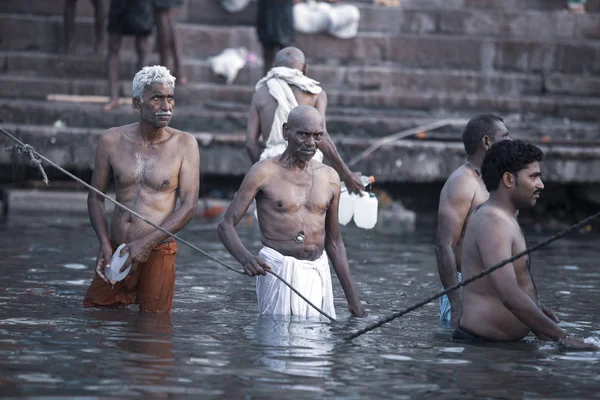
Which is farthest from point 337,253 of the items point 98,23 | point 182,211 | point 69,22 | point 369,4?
point 369,4

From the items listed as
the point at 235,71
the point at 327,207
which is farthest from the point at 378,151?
the point at 327,207

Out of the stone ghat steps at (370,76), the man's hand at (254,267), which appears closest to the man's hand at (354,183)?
the man's hand at (254,267)

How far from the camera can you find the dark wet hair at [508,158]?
6395 millimetres

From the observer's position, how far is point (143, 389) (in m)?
5.41

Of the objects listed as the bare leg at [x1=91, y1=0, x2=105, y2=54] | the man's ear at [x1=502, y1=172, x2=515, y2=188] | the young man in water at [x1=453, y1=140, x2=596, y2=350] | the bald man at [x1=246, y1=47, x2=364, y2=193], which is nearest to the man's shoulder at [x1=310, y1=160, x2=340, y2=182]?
the young man in water at [x1=453, y1=140, x2=596, y2=350]

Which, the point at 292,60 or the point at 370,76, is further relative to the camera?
the point at 370,76

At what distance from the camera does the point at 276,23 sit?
14.8 meters

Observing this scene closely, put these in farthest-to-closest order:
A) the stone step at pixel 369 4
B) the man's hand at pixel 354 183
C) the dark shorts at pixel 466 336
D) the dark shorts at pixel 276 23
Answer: the stone step at pixel 369 4 < the dark shorts at pixel 276 23 < the man's hand at pixel 354 183 < the dark shorts at pixel 466 336

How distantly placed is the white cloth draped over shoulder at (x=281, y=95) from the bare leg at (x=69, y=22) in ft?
20.6

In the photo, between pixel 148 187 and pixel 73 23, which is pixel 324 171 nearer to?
pixel 148 187

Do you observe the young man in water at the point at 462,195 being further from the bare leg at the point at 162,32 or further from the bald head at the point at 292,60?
the bare leg at the point at 162,32

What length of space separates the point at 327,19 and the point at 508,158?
10.3 metres

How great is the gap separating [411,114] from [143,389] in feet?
34.2

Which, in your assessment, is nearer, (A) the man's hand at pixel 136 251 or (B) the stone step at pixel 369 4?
(A) the man's hand at pixel 136 251
